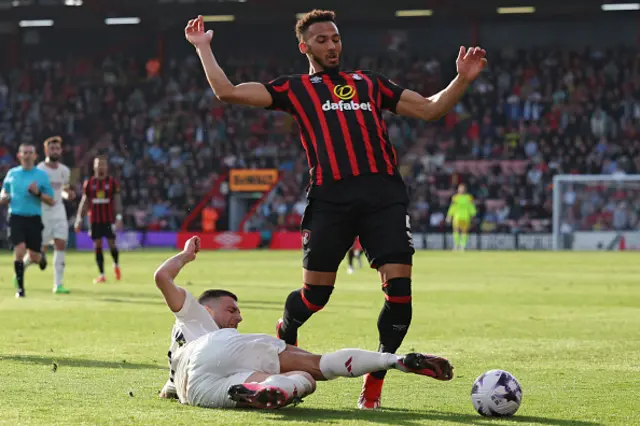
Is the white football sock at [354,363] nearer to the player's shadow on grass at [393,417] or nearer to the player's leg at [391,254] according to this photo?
the player's shadow on grass at [393,417]

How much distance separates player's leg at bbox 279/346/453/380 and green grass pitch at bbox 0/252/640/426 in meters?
0.23

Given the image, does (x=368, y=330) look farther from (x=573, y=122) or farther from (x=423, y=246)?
(x=573, y=122)

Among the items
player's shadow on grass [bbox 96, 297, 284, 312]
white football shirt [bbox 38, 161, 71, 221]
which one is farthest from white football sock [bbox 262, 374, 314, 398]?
white football shirt [bbox 38, 161, 71, 221]

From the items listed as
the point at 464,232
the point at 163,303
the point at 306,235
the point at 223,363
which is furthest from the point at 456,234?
the point at 223,363

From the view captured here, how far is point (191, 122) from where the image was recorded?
4684cm

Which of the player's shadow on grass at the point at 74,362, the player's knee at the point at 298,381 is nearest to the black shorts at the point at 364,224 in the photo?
the player's knee at the point at 298,381

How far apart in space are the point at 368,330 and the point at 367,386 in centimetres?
558

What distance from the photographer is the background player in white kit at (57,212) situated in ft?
60.5

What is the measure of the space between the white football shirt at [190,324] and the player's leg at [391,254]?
96 cm

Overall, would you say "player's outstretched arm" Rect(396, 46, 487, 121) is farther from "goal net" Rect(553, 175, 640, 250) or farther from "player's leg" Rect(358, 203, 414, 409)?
"goal net" Rect(553, 175, 640, 250)

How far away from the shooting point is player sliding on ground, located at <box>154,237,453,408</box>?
6.04 m

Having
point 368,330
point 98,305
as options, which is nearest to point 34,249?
point 98,305

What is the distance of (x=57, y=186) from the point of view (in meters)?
19.2

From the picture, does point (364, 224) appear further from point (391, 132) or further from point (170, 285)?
point (391, 132)
